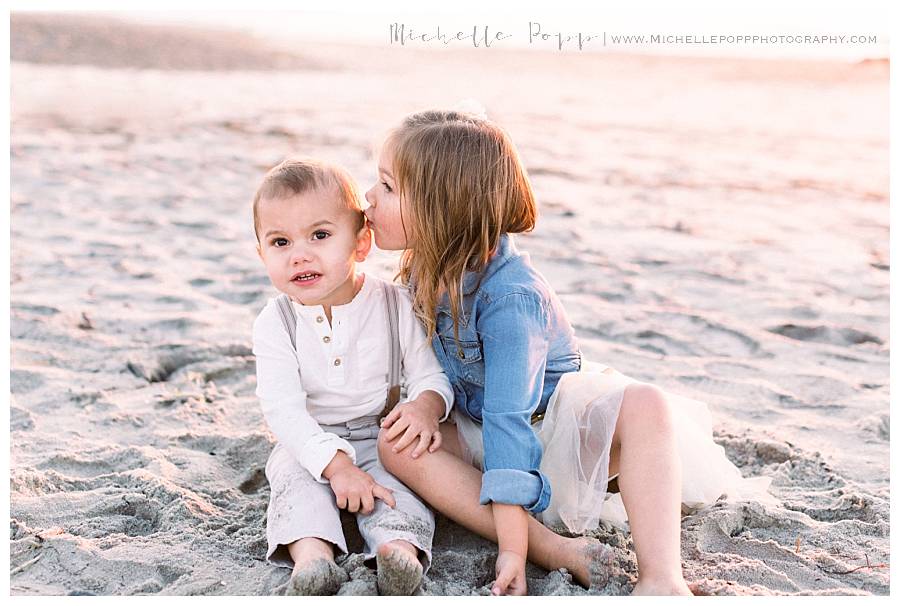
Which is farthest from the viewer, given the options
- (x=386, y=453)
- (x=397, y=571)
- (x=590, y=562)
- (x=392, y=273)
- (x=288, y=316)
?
(x=392, y=273)

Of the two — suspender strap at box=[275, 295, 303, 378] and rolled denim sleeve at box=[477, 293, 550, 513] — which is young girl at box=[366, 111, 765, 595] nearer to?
rolled denim sleeve at box=[477, 293, 550, 513]

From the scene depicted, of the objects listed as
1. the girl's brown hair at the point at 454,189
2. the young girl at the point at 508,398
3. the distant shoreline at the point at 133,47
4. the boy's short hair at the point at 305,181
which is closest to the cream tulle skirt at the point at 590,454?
the young girl at the point at 508,398

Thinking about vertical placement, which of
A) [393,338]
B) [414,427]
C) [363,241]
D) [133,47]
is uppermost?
[133,47]

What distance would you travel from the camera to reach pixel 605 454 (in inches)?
94.3

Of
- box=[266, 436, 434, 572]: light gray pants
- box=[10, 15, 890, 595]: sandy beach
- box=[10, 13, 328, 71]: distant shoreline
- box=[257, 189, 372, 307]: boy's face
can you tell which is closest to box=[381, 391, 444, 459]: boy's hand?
box=[266, 436, 434, 572]: light gray pants

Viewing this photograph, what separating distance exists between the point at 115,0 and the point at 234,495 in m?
2.00

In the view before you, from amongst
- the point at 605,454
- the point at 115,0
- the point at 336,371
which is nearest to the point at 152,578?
the point at 336,371

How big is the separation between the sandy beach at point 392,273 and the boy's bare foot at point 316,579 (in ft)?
0.22

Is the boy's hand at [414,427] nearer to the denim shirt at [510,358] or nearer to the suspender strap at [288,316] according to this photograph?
the denim shirt at [510,358]

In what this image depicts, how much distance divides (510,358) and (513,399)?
0.10 meters

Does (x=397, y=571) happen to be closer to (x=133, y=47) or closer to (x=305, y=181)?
(x=305, y=181)

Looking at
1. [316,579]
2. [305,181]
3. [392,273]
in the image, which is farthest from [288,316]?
[392,273]

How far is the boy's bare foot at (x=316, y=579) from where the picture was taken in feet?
7.02

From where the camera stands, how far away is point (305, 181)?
2.49 metres
